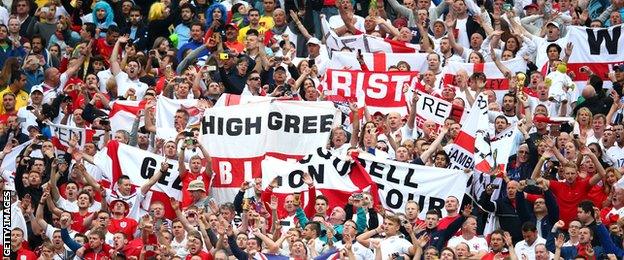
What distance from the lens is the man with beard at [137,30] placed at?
1489 inches

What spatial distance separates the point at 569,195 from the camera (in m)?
32.0

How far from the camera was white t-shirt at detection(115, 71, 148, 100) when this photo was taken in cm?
3588

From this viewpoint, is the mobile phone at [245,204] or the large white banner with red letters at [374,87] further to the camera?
the large white banner with red letters at [374,87]

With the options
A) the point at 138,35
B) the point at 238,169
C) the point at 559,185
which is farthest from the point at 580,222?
the point at 138,35

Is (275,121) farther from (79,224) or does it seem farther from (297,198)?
(79,224)

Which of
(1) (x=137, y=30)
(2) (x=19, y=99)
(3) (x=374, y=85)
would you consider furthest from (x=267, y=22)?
(2) (x=19, y=99)

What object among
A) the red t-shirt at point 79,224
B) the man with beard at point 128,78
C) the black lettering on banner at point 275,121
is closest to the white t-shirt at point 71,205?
the red t-shirt at point 79,224

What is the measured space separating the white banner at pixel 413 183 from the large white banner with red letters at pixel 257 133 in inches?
41.7

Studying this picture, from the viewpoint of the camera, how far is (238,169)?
1315 inches

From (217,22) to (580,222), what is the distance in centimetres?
793

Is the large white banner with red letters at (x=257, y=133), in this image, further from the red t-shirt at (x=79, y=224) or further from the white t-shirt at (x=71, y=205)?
the red t-shirt at (x=79, y=224)

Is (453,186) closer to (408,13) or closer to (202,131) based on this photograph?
(202,131)

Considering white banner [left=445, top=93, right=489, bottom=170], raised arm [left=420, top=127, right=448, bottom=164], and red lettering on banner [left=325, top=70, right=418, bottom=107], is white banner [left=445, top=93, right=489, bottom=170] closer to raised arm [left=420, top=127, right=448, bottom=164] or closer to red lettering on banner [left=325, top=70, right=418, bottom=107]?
raised arm [left=420, top=127, right=448, bottom=164]

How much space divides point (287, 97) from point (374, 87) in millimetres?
1240
